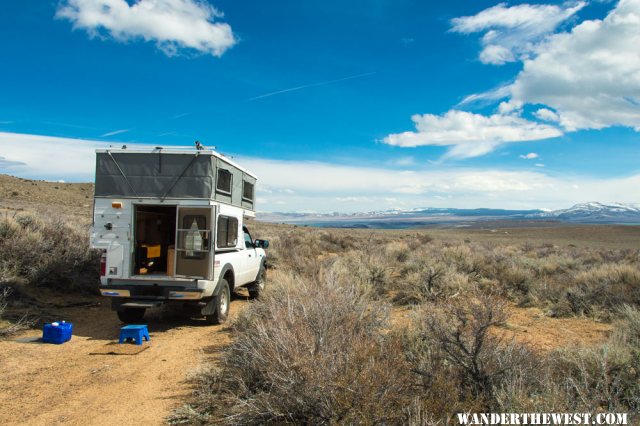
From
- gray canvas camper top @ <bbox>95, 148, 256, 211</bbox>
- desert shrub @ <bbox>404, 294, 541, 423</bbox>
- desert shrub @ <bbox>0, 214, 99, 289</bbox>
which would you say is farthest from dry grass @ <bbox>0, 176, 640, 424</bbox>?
desert shrub @ <bbox>0, 214, 99, 289</bbox>

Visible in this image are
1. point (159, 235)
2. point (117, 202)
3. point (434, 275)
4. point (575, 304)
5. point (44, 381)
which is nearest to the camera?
point (44, 381)

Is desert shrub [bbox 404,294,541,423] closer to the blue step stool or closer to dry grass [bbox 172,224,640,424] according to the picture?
dry grass [bbox 172,224,640,424]

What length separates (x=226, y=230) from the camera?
8.84 metres

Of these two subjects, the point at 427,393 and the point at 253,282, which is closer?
the point at 427,393

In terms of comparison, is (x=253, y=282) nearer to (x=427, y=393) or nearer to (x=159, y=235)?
(x=159, y=235)

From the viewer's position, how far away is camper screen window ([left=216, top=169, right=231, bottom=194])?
8286 mm

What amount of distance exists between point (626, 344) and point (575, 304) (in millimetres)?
4436

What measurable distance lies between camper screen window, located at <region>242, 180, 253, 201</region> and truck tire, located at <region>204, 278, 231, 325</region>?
2433 millimetres

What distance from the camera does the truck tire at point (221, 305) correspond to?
804 cm

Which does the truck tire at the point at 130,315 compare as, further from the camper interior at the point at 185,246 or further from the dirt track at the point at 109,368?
the camper interior at the point at 185,246

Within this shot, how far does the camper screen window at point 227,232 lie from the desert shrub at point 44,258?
4089mm

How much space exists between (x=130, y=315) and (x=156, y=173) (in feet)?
9.32

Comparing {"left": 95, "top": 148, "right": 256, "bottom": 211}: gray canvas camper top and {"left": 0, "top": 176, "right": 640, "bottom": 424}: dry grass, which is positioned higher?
{"left": 95, "top": 148, "right": 256, "bottom": 211}: gray canvas camper top

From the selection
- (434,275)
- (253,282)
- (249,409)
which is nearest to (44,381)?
(249,409)
